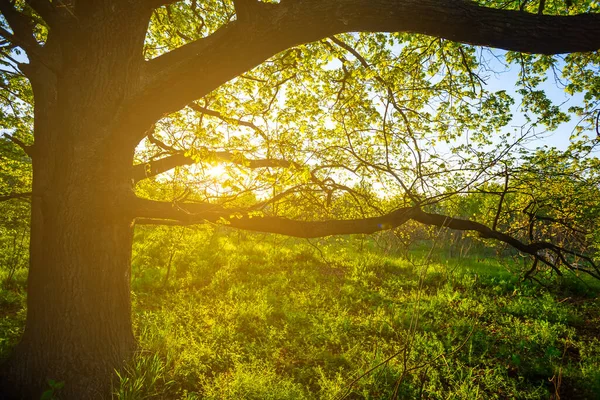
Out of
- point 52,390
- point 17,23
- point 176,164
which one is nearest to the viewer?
point 52,390

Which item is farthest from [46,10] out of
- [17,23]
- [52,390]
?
[52,390]

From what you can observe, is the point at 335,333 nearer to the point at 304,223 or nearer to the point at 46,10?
the point at 304,223

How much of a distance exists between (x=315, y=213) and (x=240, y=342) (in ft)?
10.8

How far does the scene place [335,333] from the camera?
6605 mm

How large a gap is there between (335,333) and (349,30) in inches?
233

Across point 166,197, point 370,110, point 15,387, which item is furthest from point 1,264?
point 370,110

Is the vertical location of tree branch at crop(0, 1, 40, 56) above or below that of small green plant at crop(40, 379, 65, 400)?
above

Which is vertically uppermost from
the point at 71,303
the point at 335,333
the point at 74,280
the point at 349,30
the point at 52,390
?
the point at 349,30

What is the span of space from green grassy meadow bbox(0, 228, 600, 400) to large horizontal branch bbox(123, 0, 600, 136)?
196 cm

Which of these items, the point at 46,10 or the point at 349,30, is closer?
the point at 349,30

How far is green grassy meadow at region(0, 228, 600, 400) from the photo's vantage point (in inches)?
168

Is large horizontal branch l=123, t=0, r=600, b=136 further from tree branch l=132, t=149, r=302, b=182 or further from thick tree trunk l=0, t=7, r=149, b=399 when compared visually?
tree branch l=132, t=149, r=302, b=182

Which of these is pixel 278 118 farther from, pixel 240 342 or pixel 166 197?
pixel 240 342

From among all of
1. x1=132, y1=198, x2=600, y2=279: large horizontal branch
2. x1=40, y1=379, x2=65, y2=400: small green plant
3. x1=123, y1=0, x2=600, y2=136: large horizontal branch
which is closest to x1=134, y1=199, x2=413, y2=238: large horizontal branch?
x1=132, y1=198, x2=600, y2=279: large horizontal branch
